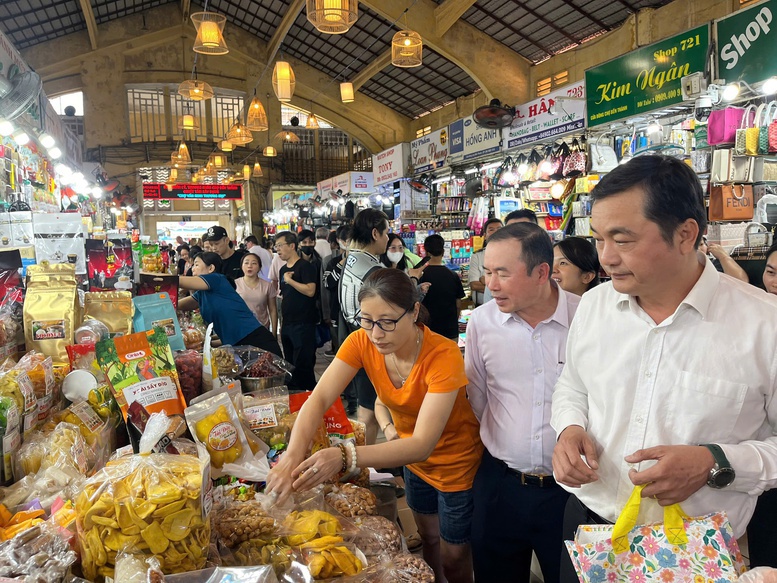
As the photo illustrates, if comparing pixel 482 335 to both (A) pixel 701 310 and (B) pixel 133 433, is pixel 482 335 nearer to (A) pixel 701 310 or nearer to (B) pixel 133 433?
(A) pixel 701 310

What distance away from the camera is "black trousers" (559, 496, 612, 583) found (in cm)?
145

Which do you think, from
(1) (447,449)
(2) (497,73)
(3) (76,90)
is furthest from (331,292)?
(3) (76,90)

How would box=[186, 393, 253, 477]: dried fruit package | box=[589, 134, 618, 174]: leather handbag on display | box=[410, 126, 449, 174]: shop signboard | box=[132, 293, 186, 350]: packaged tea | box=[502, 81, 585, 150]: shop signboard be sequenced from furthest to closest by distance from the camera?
box=[410, 126, 449, 174]: shop signboard, box=[502, 81, 585, 150]: shop signboard, box=[589, 134, 618, 174]: leather handbag on display, box=[132, 293, 186, 350]: packaged tea, box=[186, 393, 253, 477]: dried fruit package

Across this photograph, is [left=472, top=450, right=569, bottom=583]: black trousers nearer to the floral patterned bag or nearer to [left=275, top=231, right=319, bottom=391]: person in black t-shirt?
the floral patterned bag

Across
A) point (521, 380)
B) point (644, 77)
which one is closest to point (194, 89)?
point (644, 77)

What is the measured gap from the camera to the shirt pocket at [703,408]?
1.16m

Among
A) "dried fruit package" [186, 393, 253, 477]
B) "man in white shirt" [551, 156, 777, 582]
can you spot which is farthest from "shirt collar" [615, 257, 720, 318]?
"dried fruit package" [186, 393, 253, 477]

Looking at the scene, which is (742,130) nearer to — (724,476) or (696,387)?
(696,387)

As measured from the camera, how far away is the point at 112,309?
2277 millimetres

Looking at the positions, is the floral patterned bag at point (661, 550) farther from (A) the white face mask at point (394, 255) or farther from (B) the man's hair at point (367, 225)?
(A) the white face mask at point (394, 255)

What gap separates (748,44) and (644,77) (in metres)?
0.98

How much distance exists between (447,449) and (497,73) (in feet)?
34.7

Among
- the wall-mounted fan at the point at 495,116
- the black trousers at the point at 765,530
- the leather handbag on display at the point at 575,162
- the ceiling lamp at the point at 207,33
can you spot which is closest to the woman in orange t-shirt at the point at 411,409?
the black trousers at the point at 765,530

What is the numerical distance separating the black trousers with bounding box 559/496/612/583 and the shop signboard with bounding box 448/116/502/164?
23.4 ft
